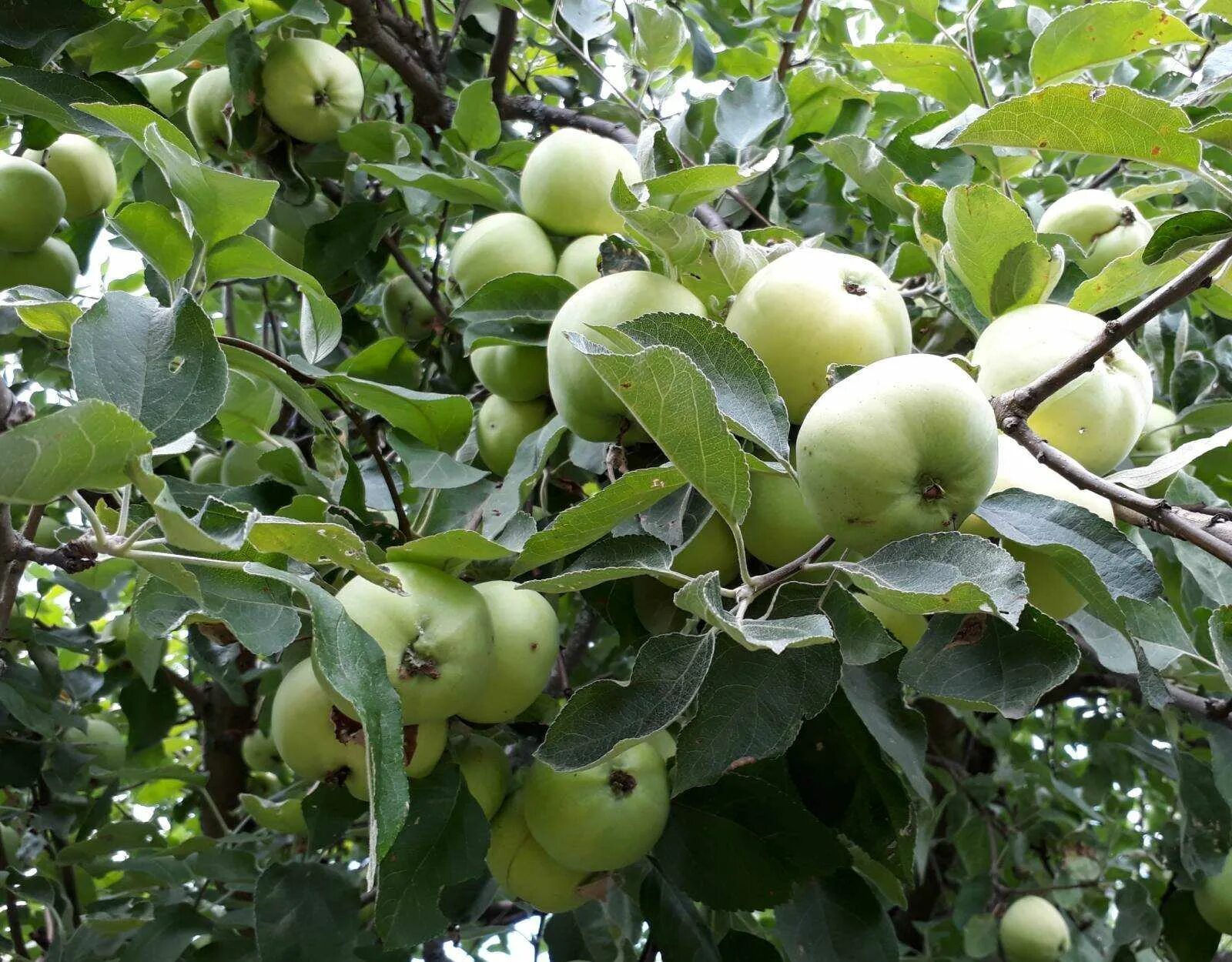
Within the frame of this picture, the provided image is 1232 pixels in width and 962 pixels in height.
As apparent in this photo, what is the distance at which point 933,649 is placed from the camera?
2.56 feet

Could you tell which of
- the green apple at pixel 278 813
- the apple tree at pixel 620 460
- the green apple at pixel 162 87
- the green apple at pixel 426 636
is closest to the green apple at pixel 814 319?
the apple tree at pixel 620 460

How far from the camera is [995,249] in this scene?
34.4 inches

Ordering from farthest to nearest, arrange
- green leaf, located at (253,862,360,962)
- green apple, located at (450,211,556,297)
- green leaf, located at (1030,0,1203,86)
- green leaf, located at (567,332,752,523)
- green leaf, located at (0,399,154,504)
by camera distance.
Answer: green apple, located at (450,211,556,297)
green leaf, located at (253,862,360,962)
green leaf, located at (1030,0,1203,86)
green leaf, located at (567,332,752,523)
green leaf, located at (0,399,154,504)

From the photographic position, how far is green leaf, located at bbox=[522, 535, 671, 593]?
73 cm

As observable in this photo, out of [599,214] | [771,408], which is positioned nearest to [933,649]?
[771,408]

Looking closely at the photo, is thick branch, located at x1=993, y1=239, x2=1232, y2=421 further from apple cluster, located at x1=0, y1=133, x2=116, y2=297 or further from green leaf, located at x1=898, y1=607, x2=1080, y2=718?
apple cluster, located at x1=0, y1=133, x2=116, y2=297

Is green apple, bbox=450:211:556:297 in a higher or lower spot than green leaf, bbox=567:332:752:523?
lower

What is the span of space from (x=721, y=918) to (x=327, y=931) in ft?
1.48

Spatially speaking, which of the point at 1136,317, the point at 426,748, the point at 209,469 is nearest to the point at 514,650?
the point at 426,748

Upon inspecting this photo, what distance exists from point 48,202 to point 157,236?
62cm

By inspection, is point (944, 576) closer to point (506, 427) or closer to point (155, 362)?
point (155, 362)

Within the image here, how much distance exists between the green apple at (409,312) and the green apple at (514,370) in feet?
1.60

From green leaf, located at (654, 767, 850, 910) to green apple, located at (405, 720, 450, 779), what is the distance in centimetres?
26

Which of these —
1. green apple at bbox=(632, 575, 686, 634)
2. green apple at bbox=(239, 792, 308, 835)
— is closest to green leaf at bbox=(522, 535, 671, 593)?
green apple at bbox=(632, 575, 686, 634)
